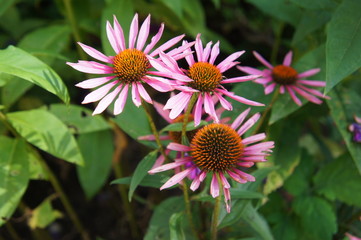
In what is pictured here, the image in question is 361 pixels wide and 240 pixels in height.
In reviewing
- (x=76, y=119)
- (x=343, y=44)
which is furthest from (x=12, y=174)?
(x=343, y=44)

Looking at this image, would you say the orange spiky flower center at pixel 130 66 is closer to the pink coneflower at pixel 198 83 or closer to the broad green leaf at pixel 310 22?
the pink coneflower at pixel 198 83

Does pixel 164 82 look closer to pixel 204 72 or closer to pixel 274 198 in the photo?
pixel 204 72

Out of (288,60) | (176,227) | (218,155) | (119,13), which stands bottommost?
(176,227)

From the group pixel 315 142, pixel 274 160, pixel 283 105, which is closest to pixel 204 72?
pixel 283 105

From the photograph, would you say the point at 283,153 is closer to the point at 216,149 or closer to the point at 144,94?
the point at 216,149

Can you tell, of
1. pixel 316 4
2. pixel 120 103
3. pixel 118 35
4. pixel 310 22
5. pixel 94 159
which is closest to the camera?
pixel 120 103

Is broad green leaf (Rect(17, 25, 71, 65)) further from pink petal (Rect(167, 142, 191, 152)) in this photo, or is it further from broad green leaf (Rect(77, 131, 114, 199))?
pink petal (Rect(167, 142, 191, 152))
